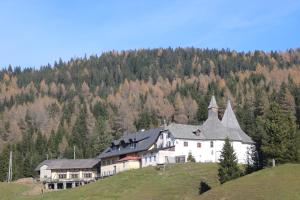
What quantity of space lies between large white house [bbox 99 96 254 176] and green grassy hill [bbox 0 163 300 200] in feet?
37.2

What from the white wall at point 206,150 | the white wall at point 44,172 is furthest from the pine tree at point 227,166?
the white wall at point 44,172

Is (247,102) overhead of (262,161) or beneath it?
overhead

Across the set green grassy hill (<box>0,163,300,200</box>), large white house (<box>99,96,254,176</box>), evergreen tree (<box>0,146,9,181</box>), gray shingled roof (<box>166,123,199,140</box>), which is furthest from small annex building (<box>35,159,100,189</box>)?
gray shingled roof (<box>166,123,199,140</box>)

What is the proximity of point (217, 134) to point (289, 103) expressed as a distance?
1962 inches

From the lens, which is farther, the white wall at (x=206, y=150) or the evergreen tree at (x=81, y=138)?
the evergreen tree at (x=81, y=138)

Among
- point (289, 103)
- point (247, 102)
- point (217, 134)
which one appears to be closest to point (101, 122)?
point (247, 102)

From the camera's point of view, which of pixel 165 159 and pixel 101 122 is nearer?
pixel 165 159

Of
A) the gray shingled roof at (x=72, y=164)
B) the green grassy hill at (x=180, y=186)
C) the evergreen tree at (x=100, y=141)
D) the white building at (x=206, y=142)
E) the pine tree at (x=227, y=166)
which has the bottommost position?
the green grassy hill at (x=180, y=186)

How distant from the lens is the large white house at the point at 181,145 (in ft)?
339

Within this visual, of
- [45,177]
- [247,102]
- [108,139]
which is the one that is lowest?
[45,177]

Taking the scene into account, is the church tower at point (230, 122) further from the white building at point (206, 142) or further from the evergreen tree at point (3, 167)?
the evergreen tree at point (3, 167)

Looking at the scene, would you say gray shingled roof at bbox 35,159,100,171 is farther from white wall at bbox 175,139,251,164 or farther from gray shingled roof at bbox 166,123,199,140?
white wall at bbox 175,139,251,164

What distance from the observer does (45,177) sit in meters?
118

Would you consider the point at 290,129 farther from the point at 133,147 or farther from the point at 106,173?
the point at 106,173
